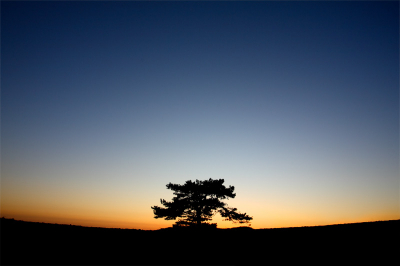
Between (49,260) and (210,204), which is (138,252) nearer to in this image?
(49,260)

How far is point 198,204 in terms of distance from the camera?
80.8 ft

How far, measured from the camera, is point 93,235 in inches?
303

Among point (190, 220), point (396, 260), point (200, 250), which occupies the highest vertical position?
point (396, 260)

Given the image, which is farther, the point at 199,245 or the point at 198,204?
the point at 198,204

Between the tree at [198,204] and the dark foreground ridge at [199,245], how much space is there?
654 inches

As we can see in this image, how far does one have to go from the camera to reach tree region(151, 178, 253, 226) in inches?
954

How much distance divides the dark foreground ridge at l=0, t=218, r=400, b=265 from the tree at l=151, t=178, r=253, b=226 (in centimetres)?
1661

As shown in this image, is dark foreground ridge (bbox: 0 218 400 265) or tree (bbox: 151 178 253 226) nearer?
dark foreground ridge (bbox: 0 218 400 265)

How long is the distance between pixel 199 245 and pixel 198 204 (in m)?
18.4

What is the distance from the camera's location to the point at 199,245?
6.93 metres

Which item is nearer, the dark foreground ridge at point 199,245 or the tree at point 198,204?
the dark foreground ridge at point 199,245

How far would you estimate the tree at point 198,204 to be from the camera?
2423 centimetres

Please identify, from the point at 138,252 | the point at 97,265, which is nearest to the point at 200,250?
the point at 138,252

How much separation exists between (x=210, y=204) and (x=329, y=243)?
19077 mm
